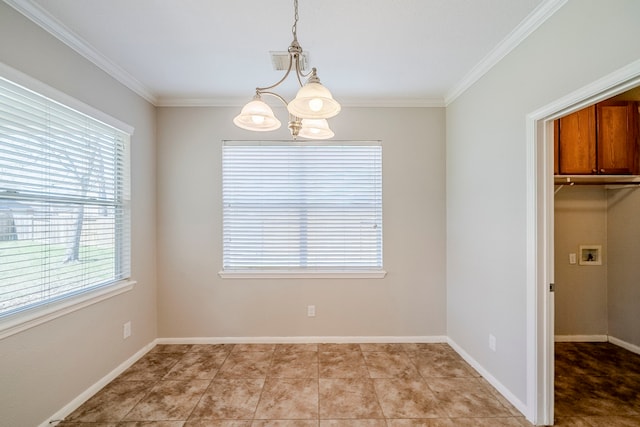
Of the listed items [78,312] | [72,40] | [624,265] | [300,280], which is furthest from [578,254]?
[72,40]

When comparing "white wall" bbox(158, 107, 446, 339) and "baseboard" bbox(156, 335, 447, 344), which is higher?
"white wall" bbox(158, 107, 446, 339)

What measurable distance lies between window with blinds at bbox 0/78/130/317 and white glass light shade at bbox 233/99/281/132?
1368 mm

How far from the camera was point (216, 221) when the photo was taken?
2.95 metres

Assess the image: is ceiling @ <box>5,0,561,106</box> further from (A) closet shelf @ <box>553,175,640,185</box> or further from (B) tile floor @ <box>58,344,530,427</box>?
(B) tile floor @ <box>58,344,530,427</box>

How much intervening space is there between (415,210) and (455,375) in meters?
1.61

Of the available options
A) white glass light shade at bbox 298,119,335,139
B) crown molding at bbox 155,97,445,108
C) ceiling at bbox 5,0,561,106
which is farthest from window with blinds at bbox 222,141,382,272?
white glass light shade at bbox 298,119,335,139

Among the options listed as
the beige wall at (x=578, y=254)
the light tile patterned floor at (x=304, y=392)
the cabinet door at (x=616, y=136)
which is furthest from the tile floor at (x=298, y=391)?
the cabinet door at (x=616, y=136)

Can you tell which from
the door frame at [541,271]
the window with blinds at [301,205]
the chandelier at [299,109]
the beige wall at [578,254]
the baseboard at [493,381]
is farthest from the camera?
the window with blinds at [301,205]

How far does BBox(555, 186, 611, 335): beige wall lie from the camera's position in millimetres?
2844

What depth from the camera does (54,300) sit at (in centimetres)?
182

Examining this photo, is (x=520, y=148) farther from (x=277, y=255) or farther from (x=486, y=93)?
(x=277, y=255)

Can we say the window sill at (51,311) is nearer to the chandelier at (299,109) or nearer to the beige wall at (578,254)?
the chandelier at (299,109)

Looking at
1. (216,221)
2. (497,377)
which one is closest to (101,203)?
(216,221)

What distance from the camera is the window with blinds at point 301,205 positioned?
9.73ft
